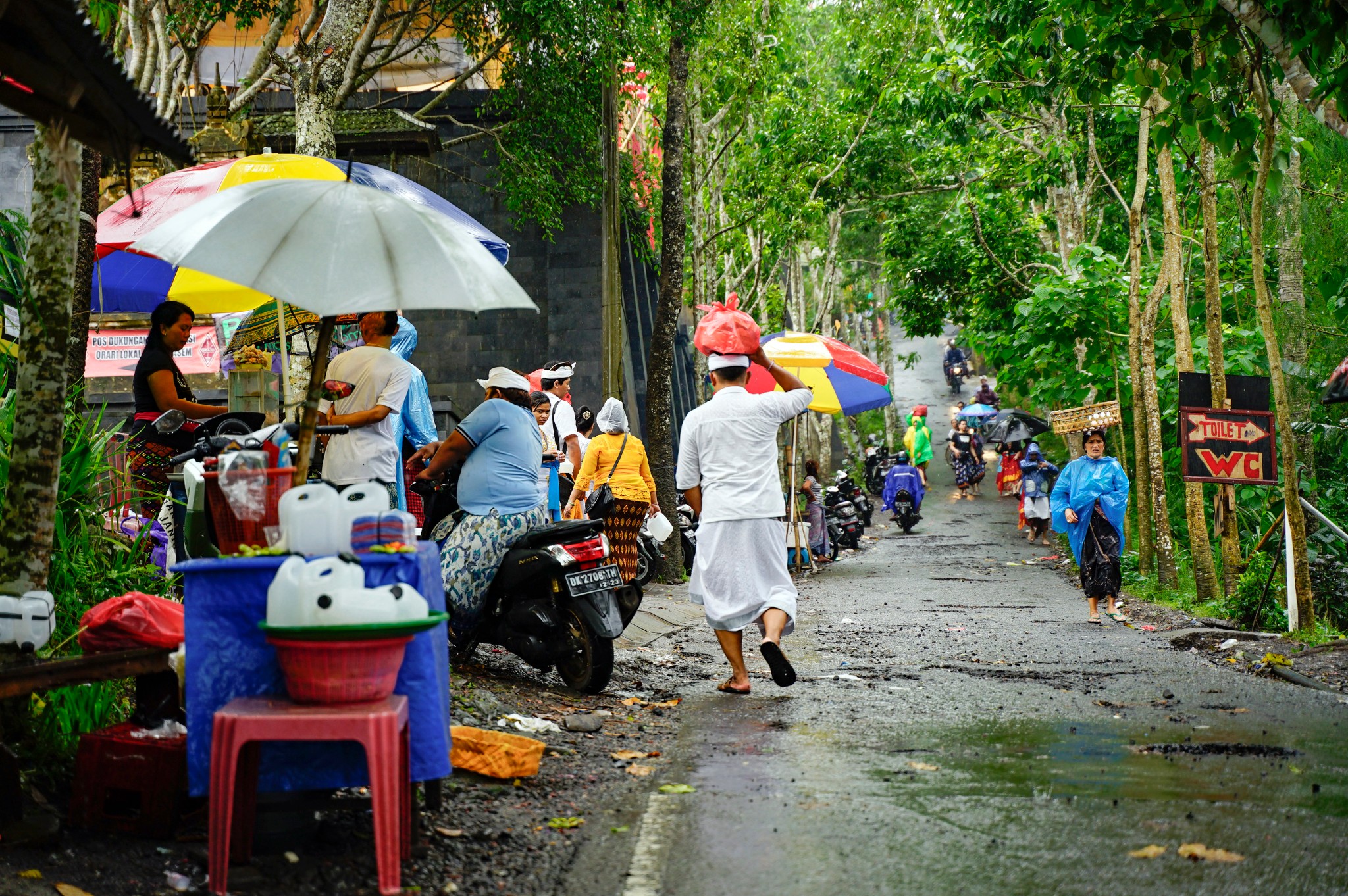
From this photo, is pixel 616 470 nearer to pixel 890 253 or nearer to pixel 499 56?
pixel 499 56

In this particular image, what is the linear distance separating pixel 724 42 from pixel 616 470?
11355 mm

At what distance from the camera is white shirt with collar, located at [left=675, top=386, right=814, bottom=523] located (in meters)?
7.61

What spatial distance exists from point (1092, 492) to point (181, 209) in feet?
29.2

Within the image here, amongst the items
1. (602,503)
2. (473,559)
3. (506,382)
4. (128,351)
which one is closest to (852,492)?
(128,351)

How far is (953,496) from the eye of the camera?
31.3 metres

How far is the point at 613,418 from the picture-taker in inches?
454

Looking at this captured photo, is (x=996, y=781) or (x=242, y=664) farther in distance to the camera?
(x=996, y=781)

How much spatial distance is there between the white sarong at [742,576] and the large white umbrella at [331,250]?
10.5 feet

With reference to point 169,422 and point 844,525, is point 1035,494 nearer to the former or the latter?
point 844,525

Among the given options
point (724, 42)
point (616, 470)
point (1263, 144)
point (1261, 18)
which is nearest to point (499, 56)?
point (724, 42)

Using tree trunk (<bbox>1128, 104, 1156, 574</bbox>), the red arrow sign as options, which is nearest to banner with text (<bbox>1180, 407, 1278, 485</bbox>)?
the red arrow sign

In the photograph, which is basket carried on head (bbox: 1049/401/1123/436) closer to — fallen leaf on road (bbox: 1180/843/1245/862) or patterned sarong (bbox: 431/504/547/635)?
patterned sarong (bbox: 431/504/547/635)

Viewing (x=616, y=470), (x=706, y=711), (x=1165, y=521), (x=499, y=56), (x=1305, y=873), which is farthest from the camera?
(x=499, y=56)

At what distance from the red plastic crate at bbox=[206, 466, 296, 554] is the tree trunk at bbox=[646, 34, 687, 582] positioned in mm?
9901
